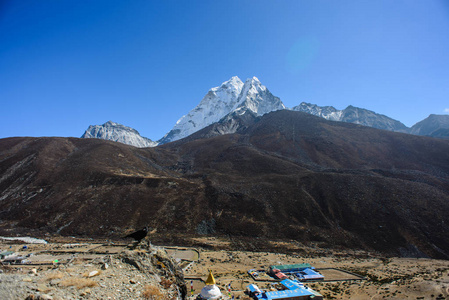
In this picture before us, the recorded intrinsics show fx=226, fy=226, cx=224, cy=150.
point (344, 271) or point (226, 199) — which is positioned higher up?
point (226, 199)

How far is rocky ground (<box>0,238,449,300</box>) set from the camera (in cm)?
773

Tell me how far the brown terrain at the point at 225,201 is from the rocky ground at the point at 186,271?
5.16 m

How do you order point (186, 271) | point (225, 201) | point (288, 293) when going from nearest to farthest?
point (288, 293) → point (186, 271) → point (225, 201)

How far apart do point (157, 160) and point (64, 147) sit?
126ft

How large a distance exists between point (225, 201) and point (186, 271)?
3158 cm

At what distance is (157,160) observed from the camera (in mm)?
106938

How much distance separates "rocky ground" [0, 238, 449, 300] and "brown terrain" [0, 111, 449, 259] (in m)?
5.16

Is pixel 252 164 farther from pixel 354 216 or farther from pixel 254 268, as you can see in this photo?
pixel 254 268

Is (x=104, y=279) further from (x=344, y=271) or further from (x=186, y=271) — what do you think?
(x=344, y=271)

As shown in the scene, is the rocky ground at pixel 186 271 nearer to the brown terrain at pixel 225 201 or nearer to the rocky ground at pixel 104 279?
the rocky ground at pixel 104 279

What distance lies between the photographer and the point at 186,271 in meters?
30.1

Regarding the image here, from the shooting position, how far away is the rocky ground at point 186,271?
25.4 feet

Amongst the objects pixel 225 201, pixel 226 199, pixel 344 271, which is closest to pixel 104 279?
pixel 344 271

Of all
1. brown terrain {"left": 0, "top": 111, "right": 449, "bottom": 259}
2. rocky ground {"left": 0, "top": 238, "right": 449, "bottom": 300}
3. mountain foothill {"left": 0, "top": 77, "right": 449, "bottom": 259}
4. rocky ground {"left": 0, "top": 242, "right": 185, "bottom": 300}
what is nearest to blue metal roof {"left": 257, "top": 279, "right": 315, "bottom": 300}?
rocky ground {"left": 0, "top": 238, "right": 449, "bottom": 300}
